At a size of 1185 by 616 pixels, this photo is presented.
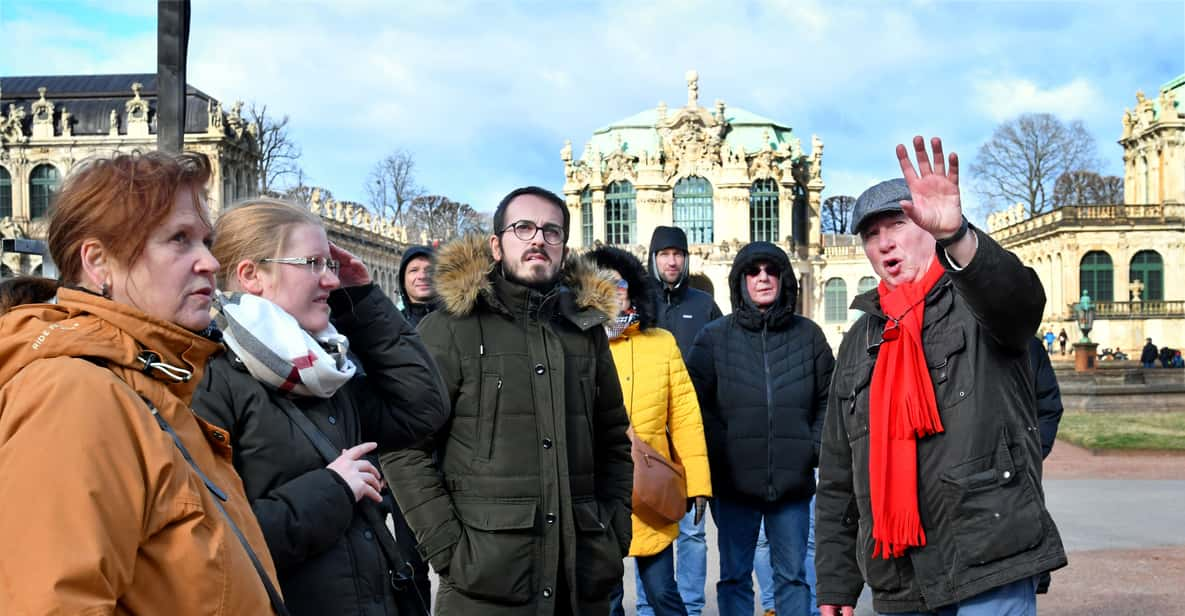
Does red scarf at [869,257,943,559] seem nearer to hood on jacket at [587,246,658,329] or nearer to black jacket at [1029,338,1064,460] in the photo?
hood on jacket at [587,246,658,329]

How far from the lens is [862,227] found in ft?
14.5

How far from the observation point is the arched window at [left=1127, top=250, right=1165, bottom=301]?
59000mm

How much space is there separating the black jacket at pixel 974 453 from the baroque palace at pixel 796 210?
5793 cm

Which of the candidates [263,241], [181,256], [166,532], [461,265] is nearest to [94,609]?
[166,532]

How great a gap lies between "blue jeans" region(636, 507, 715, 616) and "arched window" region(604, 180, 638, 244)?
6963 centimetres

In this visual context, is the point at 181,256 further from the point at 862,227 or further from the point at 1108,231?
the point at 1108,231

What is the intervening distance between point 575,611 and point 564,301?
1.25m

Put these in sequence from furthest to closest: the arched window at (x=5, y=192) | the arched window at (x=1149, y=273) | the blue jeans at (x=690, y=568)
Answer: the arched window at (x=1149, y=273) < the arched window at (x=5, y=192) < the blue jeans at (x=690, y=568)

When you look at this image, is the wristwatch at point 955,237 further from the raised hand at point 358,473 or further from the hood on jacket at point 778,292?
the hood on jacket at point 778,292

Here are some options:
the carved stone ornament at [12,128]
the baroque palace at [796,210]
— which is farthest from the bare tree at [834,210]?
the carved stone ornament at [12,128]

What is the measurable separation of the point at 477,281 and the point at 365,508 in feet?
5.14

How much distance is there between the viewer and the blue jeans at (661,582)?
655 cm

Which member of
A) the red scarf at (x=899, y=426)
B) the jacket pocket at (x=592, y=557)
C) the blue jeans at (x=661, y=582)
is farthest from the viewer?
the blue jeans at (x=661, y=582)

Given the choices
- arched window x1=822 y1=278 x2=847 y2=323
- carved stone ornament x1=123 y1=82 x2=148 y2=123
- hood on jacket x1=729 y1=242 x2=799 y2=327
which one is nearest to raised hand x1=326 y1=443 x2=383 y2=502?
hood on jacket x1=729 y1=242 x2=799 y2=327
